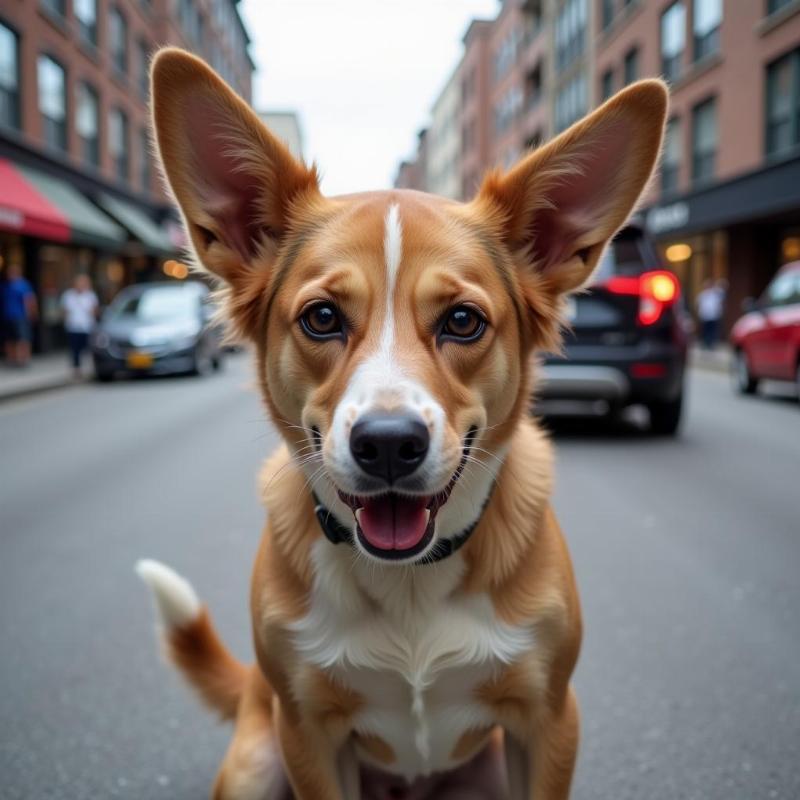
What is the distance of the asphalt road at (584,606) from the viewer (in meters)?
2.57

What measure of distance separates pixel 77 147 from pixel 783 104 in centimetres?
1909

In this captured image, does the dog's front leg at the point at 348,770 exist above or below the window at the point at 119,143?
below

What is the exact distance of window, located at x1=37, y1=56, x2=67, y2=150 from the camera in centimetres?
Result: 2097

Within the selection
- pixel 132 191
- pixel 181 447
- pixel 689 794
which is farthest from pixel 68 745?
pixel 132 191

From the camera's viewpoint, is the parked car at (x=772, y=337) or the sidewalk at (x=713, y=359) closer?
the parked car at (x=772, y=337)

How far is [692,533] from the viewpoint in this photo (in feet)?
16.5

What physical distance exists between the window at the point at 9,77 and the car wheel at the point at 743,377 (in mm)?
16617

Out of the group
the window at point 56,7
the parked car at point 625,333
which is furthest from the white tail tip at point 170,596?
the window at point 56,7

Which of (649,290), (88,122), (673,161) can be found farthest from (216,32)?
(649,290)

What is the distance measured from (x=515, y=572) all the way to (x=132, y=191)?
29.9 metres

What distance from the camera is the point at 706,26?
22.4 metres

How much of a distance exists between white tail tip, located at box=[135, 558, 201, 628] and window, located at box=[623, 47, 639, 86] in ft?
94.1

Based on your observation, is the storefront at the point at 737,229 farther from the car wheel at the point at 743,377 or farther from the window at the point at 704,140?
→ the car wheel at the point at 743,377

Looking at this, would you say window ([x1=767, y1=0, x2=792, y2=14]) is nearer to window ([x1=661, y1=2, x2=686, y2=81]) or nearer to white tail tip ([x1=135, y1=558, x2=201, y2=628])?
window ([x1=661, y1=2, x2=686, y2=81])
